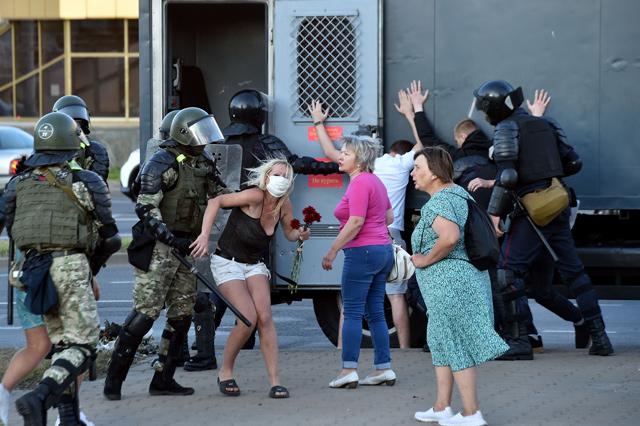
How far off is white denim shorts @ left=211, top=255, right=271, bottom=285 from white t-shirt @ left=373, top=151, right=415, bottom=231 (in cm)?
178

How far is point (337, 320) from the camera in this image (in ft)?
33.8

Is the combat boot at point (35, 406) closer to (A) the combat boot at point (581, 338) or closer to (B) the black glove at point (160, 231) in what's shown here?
(B) the black glove at point (160, 231)

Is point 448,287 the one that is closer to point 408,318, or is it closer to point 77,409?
point 77,409

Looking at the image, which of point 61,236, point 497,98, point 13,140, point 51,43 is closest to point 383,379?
point 497,98

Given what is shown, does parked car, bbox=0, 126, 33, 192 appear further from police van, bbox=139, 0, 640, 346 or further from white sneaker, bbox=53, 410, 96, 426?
white sneaker, bbox=53, 410, 96, 426

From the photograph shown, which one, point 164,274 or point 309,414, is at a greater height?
point 164,274

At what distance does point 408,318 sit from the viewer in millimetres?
10117

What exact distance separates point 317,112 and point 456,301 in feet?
9.68

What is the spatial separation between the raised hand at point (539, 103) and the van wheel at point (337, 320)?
176 cm

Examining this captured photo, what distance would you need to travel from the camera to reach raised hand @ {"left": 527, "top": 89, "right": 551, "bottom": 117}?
9.66 meters

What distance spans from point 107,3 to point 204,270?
23522mm

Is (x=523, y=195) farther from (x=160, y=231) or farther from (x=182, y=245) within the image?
(x=160, y=231)

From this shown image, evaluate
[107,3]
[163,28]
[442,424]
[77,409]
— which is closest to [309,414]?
[442,424]

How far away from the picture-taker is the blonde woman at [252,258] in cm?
820
